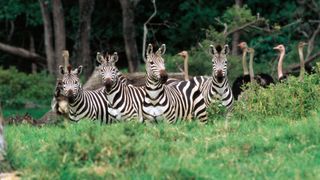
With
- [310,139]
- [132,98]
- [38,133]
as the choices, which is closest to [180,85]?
[132,98]

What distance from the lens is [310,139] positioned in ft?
35.0

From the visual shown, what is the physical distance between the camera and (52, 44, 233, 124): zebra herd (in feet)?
49.8

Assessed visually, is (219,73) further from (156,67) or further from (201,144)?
(201,144)

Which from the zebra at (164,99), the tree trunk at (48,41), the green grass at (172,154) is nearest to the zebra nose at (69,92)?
the zebra at (164,99)

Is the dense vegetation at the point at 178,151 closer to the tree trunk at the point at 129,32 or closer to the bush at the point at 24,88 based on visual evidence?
the tree trunk at the point at 129,32

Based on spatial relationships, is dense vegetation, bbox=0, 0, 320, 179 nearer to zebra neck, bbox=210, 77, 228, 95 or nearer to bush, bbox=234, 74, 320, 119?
bush, bbox=234, 74, 320, 119

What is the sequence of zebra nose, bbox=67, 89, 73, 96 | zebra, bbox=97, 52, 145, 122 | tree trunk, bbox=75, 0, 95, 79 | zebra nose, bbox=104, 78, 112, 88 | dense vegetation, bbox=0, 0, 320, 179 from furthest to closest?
1. tree trunk, bbox=75, 0, 95, 79
2. zebra nose, bbox=67, 89, 73, 96
3. zebra nose, bbox=104, 78, 112, 88
4. zebra, bbox=97, 52, 145, 122
5. dense vegetation, bbox=0, 0, 320, 179

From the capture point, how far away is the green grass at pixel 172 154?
29.8 feet

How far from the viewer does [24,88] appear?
30.0 metres

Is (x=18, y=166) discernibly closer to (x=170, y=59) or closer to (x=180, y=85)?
(x=180, y=85)

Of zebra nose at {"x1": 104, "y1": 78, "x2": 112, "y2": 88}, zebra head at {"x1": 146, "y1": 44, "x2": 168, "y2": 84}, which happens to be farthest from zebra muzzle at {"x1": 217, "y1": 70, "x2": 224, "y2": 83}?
zebra nose at {"x1": 104, "y1": 78, "x2": 112, "y2": 88}

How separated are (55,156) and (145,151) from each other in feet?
3.03

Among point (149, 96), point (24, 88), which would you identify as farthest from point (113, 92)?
point (24, 88)

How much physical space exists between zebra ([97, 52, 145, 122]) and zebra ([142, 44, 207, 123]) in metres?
0.33
